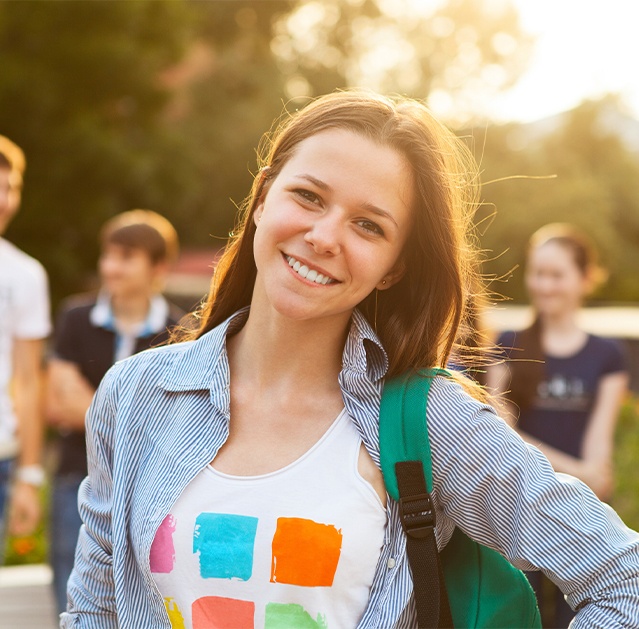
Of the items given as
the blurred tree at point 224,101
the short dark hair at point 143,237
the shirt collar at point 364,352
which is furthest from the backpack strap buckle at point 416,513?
the blurred tree at point 224,101

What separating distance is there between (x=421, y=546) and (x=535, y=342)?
122 inches

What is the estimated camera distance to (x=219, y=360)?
1982 millimetres

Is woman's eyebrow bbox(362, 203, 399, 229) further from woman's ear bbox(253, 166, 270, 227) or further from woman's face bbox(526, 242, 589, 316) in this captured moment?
woman's face bbox(526, 242, 589, 316)

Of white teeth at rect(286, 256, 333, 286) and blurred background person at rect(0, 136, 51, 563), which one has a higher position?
white teeth at rect(286, 256, 333, 286)

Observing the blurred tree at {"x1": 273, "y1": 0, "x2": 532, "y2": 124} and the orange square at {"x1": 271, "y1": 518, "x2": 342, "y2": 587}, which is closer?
the orange square at {"x1": 271, "y1": 518, "x2": 342, "y2": 587}

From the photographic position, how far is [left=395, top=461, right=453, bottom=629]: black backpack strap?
174 centimetres

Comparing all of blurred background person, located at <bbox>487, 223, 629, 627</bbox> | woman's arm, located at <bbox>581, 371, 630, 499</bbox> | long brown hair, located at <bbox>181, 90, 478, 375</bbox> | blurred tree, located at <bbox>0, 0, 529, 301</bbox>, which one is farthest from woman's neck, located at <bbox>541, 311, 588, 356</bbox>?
blurred tree, located at <bbox>0, 0, 529, 301</bbox>

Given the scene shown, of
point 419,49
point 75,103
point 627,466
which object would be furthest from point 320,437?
point 419,49

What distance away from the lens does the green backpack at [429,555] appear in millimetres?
1745

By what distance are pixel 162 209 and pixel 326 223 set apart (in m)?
18.7

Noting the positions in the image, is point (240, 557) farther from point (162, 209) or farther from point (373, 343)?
point (162, 209)

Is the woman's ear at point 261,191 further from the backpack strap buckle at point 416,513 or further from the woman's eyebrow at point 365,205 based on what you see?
the backpack strap buckle at point 416,513

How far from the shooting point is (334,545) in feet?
5.69

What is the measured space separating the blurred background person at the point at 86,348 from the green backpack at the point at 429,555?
8.91ft
